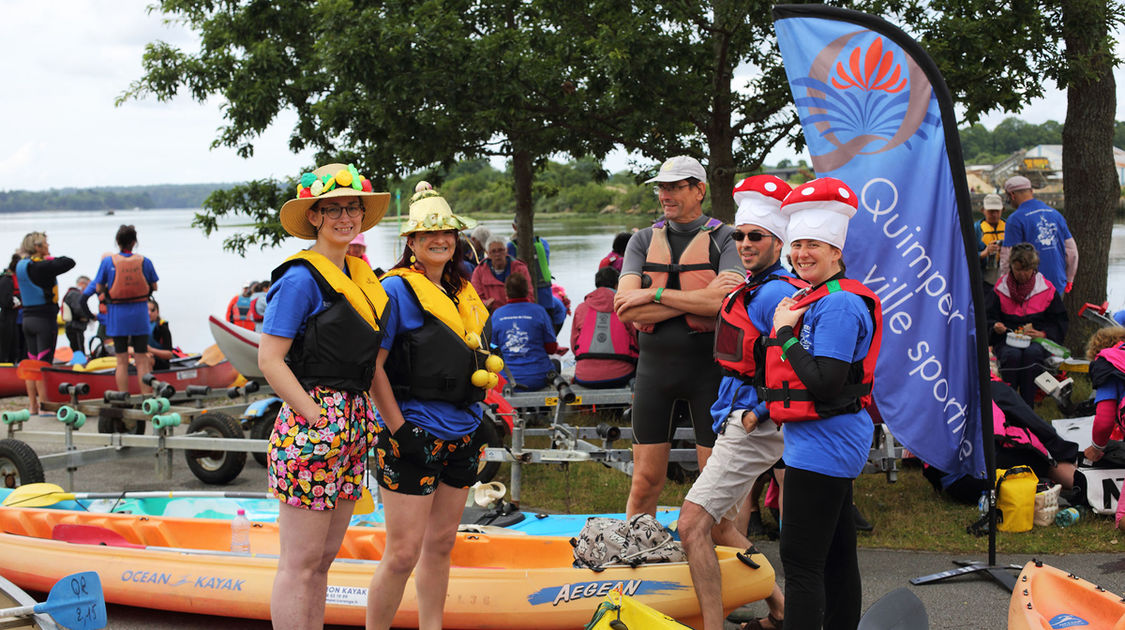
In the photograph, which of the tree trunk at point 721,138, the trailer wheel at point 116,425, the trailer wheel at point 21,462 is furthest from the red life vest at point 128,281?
the tree trunk at point 721,138

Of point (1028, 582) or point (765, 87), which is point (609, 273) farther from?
point (1028, 582)

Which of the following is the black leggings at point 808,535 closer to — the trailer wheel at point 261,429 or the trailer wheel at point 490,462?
the trailer wheel at point 490,462

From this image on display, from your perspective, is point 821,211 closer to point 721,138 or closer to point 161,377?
point 721,138

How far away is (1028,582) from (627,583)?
4.90 feet

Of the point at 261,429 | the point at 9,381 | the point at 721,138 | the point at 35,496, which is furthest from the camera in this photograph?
the point at 9,381

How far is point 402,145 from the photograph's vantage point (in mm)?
8969

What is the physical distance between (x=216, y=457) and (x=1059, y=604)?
535cm

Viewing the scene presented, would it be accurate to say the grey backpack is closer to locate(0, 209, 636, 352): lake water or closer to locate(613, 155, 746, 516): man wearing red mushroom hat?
locate(613, 155, 746, 516): man wearing red mushroom hat

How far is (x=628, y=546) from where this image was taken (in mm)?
4008

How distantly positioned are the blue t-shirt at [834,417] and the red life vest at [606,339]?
3789 mm

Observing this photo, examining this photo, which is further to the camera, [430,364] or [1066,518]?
[1066,518]

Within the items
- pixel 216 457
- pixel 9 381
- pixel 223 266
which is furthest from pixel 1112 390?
pixel 223 266

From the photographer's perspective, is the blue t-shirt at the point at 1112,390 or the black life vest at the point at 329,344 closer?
the black life vest at the point at 329,344

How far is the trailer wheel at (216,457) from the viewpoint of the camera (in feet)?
21.9
